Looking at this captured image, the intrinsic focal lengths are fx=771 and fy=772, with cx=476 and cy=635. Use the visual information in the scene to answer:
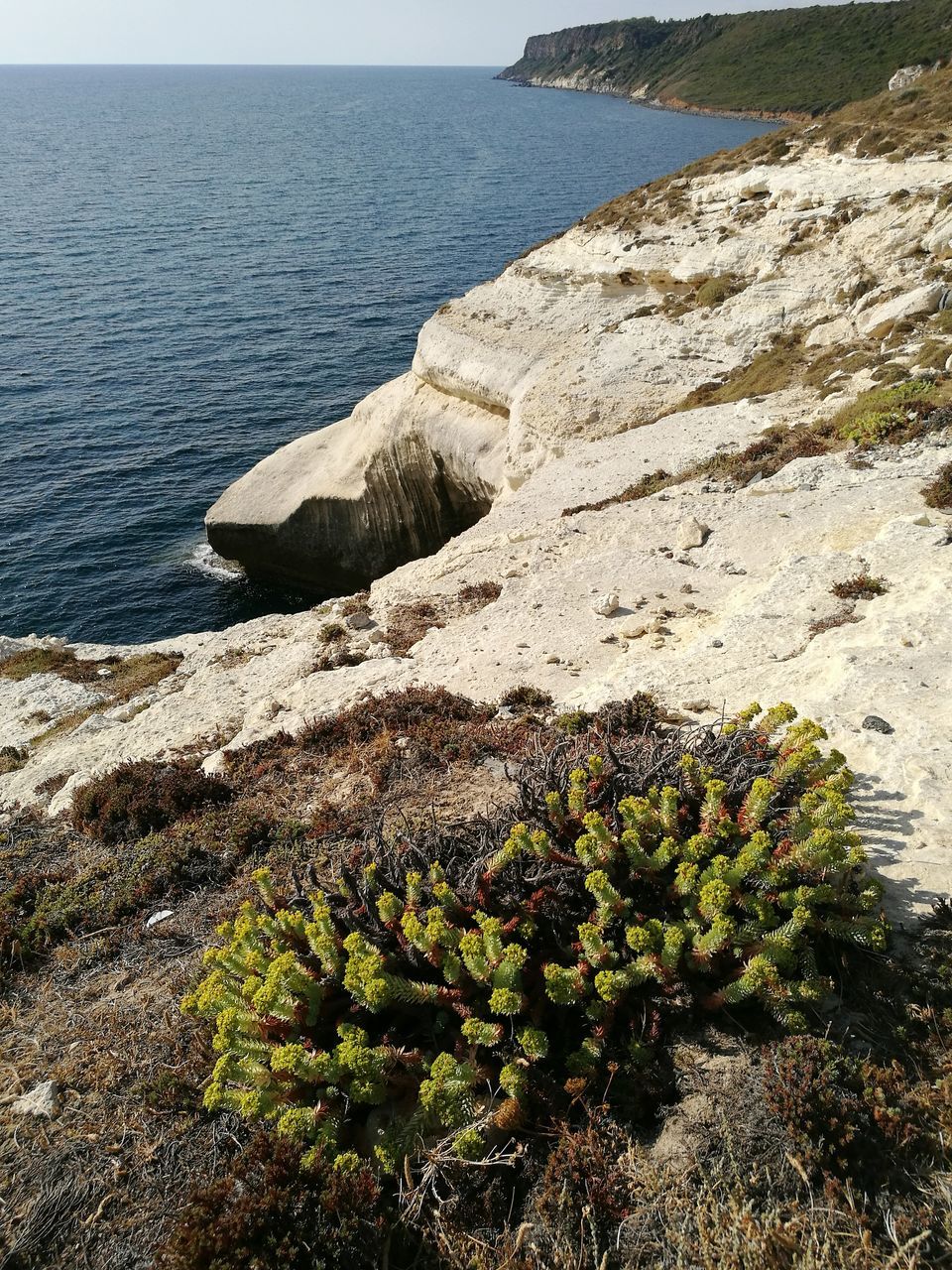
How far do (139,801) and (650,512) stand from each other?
13.0 metres

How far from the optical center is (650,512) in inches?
734

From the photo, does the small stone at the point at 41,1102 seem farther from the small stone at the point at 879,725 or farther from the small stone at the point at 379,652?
the small stone at the point at 379,652

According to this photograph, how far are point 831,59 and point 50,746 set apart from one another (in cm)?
20887

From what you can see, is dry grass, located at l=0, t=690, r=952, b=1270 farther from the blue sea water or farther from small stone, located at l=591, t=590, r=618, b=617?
the blue sea water

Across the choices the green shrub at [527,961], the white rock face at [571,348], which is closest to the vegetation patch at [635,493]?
the white rock face at [571,348]

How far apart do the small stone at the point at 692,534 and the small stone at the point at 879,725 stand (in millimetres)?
8315

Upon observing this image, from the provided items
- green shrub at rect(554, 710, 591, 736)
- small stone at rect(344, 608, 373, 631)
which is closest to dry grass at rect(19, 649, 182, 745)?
small stone at rect(344, 608, 373, 631)

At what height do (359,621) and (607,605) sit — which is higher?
(607,605)

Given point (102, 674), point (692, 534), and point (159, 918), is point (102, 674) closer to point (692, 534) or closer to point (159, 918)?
point (159, 918)

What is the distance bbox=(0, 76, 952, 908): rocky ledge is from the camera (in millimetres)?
10984

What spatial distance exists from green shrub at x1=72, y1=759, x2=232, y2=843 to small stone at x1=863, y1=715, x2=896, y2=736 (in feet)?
27.3

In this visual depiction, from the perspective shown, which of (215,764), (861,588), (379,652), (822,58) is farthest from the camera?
(822,58)

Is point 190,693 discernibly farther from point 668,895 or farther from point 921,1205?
point 921,1205

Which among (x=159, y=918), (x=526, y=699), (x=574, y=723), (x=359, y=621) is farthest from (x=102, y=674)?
(x=574, y=723)
